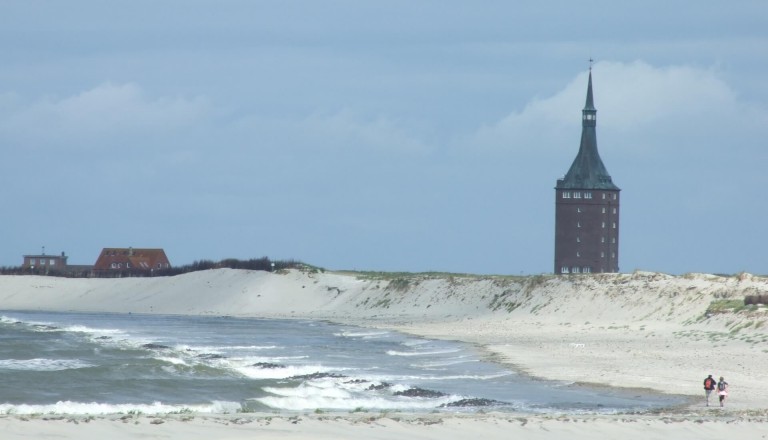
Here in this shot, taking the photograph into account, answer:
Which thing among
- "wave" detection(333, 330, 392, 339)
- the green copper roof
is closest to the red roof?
the green copper roof

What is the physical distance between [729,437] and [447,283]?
216 ft

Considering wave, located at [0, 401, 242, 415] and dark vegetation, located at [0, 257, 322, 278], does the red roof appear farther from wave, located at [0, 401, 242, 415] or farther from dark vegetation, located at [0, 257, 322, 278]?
wave, located at [0, 401, 242, 415]

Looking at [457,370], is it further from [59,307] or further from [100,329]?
[59,307]

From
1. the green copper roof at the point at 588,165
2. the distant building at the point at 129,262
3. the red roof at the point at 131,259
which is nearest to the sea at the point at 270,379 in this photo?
the green copper roof at the point at 588,165

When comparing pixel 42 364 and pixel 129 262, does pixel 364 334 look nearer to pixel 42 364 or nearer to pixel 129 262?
pixel 42 364

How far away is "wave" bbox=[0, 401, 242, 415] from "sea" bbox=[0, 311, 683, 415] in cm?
2

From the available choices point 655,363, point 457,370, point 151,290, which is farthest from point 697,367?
point 151,290

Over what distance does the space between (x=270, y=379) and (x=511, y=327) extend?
1074 inches

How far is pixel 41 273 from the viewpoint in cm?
13838

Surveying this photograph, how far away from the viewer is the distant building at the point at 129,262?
132 meters

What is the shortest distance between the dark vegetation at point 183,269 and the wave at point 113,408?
77401 mm

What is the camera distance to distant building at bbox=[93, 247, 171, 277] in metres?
132

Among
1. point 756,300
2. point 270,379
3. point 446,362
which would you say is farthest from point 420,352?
point 270,379

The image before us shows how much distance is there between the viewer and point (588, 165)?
10694 centimetres
